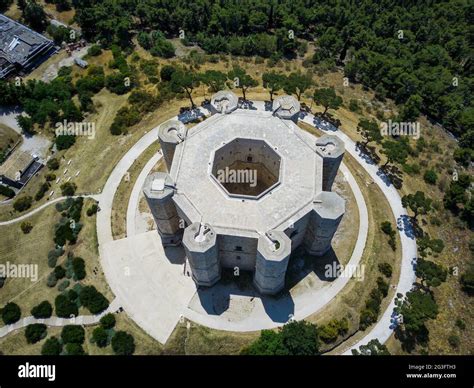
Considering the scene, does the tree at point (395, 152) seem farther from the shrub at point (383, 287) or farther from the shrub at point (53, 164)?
the shrub at point (53, 164)

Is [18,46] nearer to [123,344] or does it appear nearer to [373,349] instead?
[123,344]

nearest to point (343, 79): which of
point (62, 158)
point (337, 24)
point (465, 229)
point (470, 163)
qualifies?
point (337, 24)

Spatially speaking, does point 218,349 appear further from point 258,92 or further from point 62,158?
point 258,92

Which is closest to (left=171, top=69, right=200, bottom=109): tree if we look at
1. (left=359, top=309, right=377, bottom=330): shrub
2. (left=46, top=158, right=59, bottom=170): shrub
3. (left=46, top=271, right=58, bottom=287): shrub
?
(left=46, top=158, right=59, bottom=170): shrub

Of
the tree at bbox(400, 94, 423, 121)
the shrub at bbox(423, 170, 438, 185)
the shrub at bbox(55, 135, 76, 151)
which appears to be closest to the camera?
the shrub at bbox(423, 170, 438, 185)

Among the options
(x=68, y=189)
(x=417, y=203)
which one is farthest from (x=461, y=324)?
(x=68, y=189)

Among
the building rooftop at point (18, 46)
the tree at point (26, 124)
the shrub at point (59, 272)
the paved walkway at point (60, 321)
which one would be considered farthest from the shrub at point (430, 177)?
the building rooftop at point (18, 46)

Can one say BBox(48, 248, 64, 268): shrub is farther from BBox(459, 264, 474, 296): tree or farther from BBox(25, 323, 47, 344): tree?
BBox(459, 264, 474, 296): tree
